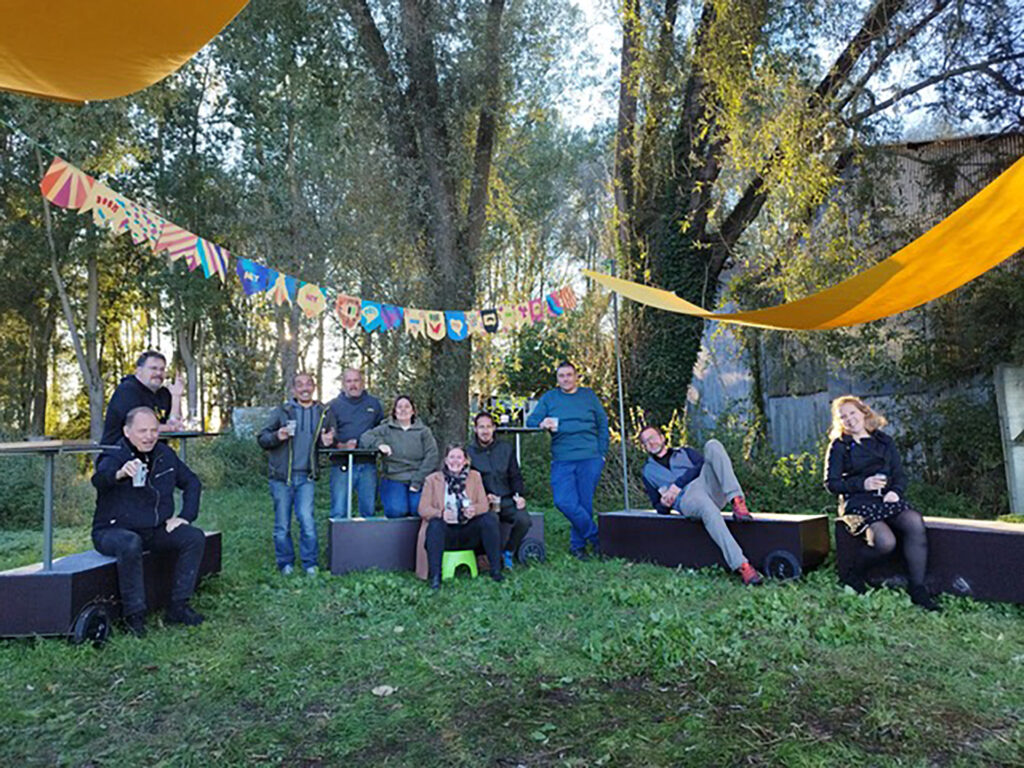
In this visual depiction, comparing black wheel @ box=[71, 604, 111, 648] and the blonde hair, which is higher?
the blonde hair

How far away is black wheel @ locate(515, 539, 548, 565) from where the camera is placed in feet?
17.3

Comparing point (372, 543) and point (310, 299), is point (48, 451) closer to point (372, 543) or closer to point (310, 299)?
point (372, 543)

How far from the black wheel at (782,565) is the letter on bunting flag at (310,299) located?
3502 millimetres

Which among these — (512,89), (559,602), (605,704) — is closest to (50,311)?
(512,89)

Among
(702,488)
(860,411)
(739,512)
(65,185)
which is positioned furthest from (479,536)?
(65,185)

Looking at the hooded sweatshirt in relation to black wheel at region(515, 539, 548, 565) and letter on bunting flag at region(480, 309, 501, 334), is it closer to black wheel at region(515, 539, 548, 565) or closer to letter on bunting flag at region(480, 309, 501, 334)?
black wheel at region(515, 539, 548, 565)

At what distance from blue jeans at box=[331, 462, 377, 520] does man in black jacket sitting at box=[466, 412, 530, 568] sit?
0.75 meters

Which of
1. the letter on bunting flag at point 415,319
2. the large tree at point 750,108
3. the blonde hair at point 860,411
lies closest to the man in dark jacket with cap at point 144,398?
the letter on bunting flag at point 415,319

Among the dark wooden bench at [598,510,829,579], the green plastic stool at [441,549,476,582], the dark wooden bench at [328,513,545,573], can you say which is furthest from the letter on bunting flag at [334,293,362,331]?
the dark wooden bench at [598,510,829,579]

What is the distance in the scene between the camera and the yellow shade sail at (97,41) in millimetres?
2666

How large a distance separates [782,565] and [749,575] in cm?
26

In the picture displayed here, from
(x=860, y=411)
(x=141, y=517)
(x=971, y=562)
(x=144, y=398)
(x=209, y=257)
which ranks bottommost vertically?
(x=971, y=562)

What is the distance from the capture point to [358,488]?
18.5 ft

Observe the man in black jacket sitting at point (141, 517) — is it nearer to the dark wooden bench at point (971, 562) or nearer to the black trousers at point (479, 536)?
the black trousers at point (479, 536)
